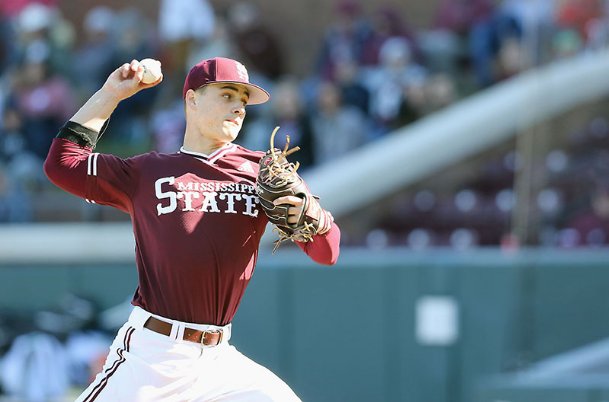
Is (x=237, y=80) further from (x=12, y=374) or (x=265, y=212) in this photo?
(x=12, y=374)

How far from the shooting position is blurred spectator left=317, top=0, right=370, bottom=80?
10.9 m

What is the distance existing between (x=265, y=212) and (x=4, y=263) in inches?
→ 217

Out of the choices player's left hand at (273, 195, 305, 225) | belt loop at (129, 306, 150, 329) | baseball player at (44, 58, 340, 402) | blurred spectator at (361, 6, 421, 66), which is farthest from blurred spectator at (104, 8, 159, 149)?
player's left hand at (273, 195, 305, 225)

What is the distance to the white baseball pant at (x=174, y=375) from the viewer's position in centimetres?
417

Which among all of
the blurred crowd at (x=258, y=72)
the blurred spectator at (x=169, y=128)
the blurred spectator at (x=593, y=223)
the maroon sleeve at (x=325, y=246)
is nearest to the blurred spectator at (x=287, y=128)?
the blurred crowd at (x=258, y=72)

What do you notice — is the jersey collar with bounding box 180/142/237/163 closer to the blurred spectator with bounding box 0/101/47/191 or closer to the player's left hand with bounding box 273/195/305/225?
the player's left hand with bounding box 273/195/305/225

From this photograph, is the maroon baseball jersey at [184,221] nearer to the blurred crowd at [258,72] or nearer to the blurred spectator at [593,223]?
the blurred spectator at [593,223]

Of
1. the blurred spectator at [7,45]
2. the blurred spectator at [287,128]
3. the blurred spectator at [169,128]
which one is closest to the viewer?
the blurred spectator at [287,128]

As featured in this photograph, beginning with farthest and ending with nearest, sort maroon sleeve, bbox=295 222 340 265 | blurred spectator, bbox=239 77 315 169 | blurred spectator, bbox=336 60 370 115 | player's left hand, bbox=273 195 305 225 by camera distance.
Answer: blurred spectator, bbox=336 60 370 115
blurred spectator, bbox=239 77 315 169
maroon sleeve, bbox=295 222 340 265
player's left hand, bbox=273 195 305 225

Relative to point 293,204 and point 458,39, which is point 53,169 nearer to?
point 293,204

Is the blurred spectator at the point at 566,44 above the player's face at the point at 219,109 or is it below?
above

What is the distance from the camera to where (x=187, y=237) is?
425 cm

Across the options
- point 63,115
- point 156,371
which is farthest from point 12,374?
point 156,371

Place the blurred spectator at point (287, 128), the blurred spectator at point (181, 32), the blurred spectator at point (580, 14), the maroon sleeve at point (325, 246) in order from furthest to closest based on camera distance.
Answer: the blurred spectator at point (181, 32) → the blurred spectator at point (287, 128) → the blurred spectator at point (580, 14) → the maroon sleeve at point (325, 246)
